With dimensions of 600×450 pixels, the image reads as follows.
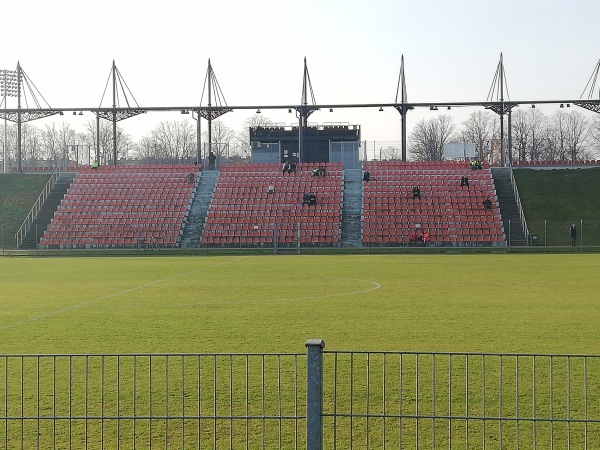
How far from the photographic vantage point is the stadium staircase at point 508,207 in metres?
55.2

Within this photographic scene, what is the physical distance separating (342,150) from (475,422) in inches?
2570

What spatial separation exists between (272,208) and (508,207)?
718 inches

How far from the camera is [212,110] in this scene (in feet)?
223

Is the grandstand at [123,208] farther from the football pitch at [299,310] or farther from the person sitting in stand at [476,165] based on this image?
the football pitch at [299,310]

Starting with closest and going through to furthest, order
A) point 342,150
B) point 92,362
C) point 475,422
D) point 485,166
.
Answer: point 475,422, point 92,362, point 485,166, point 342,150

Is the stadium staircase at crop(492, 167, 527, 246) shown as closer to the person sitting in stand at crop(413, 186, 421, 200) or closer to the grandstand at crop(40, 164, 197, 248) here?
the person sitting in stand at crop(413, 186, 421, 200)

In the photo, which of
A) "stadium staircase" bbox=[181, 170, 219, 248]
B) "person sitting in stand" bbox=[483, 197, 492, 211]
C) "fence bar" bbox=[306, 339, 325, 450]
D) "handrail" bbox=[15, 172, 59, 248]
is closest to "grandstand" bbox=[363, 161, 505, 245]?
"person sitting in stand" bbox=[483, 197, 492, 211]

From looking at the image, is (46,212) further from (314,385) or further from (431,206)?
(314,385)

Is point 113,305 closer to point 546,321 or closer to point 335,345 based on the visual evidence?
point 335,345

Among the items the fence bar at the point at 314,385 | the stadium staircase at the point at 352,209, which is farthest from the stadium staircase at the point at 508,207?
the fence bar at the point at 314,385

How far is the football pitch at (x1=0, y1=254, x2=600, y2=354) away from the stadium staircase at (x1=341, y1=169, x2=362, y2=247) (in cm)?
2277

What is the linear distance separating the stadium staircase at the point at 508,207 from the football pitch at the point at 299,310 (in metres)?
21.9

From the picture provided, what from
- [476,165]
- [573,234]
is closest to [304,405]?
[573,234]

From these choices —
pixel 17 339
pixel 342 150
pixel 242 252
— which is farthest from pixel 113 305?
pixel 342 150
